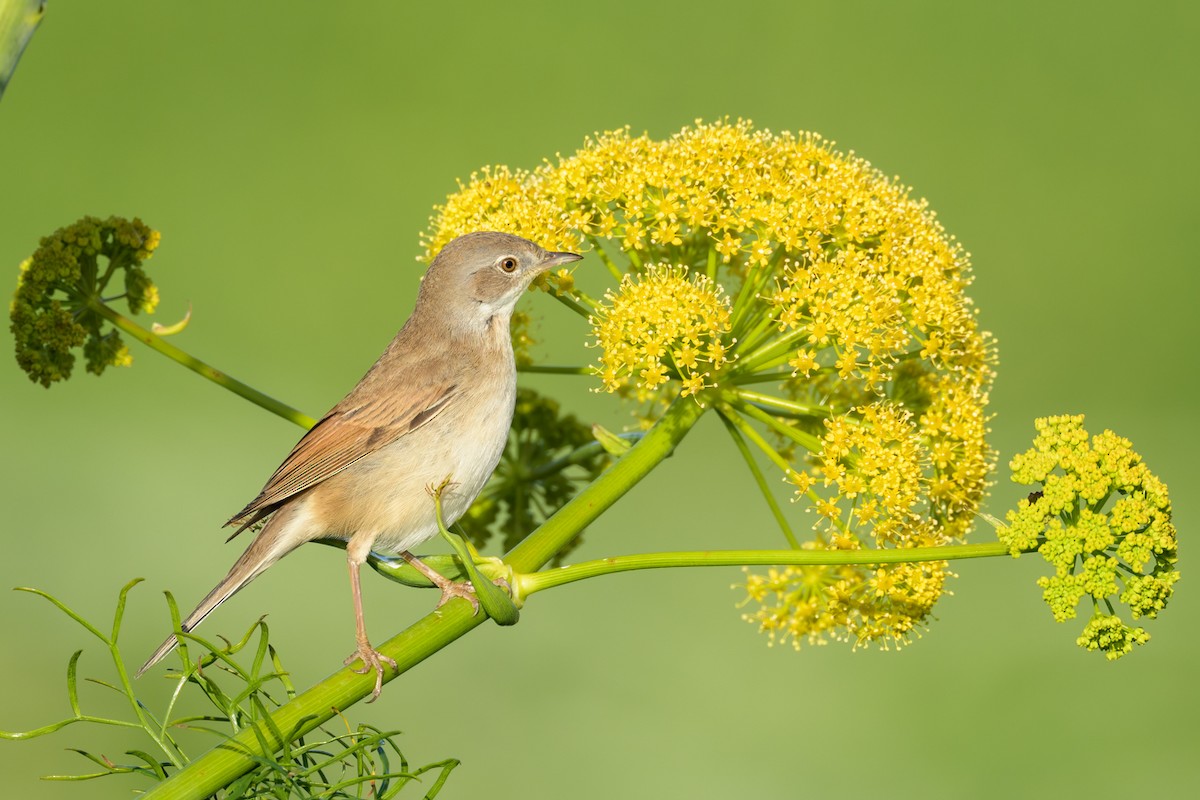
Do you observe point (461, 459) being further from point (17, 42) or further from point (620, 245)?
point (17, 42)

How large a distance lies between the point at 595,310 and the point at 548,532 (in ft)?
1.35

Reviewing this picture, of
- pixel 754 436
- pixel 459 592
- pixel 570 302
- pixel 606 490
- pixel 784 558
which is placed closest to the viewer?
pixel 784 558

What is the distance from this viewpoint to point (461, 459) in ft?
5.65

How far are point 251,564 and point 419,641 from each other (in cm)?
38

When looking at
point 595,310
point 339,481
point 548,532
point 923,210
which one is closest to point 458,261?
point 595,310

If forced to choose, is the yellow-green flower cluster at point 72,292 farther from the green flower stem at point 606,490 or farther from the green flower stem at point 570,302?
the green flower stem at point 606,490

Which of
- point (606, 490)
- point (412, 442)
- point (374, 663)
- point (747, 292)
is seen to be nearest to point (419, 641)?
point (374, 663)

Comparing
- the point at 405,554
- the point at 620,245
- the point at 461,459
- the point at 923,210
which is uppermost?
the point at 923,210

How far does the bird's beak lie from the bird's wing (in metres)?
0.22

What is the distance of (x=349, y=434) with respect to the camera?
1.77m

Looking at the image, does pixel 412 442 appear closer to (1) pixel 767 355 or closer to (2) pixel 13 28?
(1) pixel 767 355

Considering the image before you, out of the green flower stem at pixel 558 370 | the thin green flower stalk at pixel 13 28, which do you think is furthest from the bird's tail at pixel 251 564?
the thin green flower stalk at pixel 13 28

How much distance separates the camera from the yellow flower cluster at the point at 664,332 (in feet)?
5.25

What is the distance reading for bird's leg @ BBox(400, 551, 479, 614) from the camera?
4.51ft
